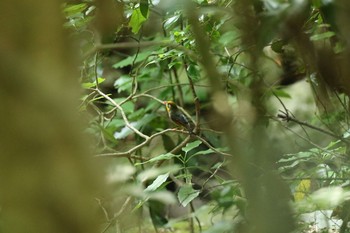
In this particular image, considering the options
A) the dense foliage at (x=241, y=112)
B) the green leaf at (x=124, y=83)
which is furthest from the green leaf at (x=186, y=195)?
the green leaf at (x=124, y=83)

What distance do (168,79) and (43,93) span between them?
1.80m

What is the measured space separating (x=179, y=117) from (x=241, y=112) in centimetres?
89

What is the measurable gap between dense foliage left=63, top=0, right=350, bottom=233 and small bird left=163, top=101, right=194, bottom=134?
4 centimetres

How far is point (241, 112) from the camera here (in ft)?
2.32

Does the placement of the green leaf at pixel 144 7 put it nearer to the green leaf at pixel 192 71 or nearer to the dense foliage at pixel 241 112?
the dense foliage at pixel 241 112

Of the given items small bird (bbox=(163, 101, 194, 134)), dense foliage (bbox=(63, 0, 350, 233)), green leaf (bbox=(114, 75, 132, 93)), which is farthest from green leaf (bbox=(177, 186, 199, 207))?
green leaf (bbox=(114, 75, 132, 93))

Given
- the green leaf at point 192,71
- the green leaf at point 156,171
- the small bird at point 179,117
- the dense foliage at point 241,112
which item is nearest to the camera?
the dense foliage at point 241,112

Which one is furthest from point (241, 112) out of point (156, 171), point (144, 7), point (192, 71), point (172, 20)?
point (192, 71)

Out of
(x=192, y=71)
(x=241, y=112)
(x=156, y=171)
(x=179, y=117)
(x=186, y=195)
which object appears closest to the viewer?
(x=241, y=112)

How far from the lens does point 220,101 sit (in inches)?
19.4

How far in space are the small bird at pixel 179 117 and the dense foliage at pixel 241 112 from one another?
1.5 inches

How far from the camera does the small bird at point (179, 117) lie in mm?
1566

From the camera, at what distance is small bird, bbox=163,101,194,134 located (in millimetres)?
1566

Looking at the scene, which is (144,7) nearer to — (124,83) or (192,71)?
(192,71)
